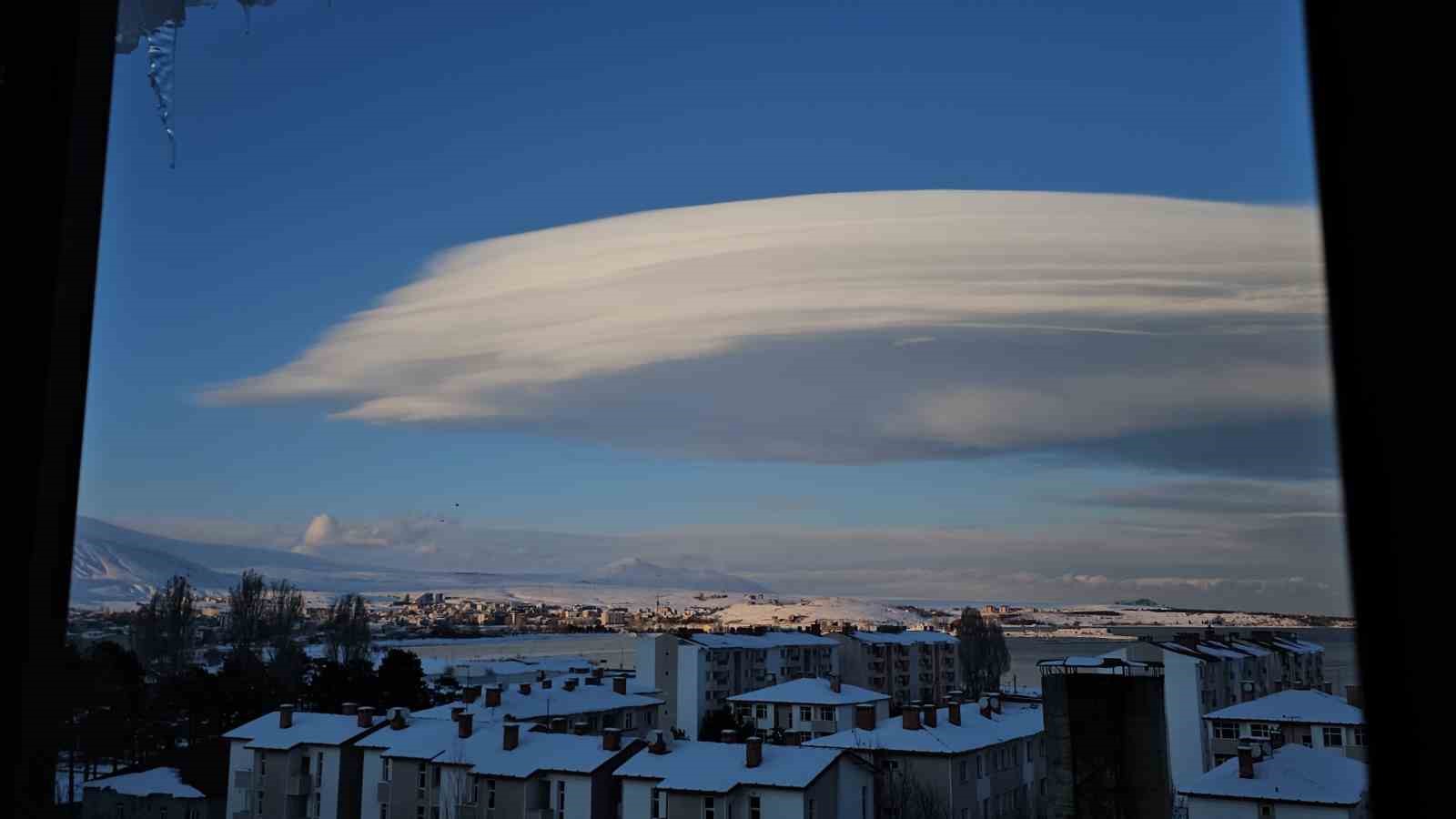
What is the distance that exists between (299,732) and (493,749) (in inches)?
124

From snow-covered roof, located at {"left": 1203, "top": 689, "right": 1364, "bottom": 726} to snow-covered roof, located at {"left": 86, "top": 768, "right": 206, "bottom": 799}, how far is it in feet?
39.1

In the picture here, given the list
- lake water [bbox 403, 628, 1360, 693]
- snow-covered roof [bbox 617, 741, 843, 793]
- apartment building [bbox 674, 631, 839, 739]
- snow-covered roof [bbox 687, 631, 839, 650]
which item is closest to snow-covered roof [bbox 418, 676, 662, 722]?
apartment building [bbox 674, 631, 839, 739]

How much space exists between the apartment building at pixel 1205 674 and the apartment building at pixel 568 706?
695 cm

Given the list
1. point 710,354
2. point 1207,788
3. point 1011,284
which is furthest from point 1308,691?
point 710,354

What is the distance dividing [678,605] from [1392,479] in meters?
A: 35.3

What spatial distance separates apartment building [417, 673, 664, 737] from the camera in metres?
13.8

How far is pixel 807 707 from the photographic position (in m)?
15.7

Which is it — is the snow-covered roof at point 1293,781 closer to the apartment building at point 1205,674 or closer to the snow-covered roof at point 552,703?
the apartment building at point 1205,674

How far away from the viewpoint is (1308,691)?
12.8m

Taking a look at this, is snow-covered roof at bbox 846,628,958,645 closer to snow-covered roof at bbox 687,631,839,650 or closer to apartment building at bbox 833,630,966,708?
apartment building at bbox 833,630,966,708

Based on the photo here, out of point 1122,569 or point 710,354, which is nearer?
point 1122,569

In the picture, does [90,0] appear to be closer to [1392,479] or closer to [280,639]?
[1392,479]

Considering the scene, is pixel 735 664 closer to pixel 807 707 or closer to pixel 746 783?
pixel 807 707

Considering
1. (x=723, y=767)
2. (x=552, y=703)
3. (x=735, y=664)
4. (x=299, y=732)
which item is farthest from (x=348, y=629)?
(x=723, y=767)
